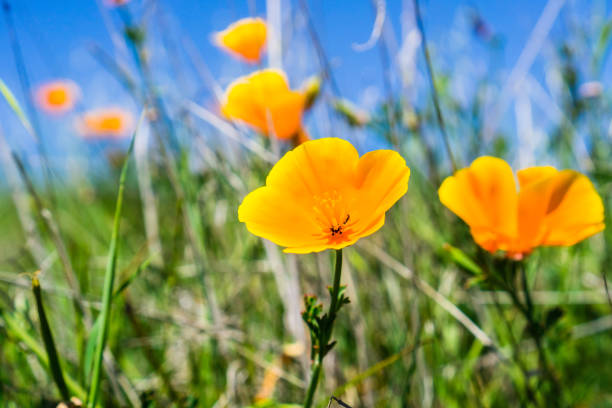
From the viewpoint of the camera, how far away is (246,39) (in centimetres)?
117

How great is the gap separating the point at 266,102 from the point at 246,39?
0.38 metres

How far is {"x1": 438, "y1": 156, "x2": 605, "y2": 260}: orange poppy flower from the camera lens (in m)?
0.58

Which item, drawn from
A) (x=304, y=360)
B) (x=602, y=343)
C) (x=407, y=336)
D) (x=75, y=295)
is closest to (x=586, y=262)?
(x=602, y=343)

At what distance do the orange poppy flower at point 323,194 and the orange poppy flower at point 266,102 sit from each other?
1.01 ft

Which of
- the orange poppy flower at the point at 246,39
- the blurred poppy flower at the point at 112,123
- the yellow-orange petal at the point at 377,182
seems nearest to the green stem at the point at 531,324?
the yellow-orange petal at the point at 377,182

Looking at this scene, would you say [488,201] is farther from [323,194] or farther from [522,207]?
[323,194]

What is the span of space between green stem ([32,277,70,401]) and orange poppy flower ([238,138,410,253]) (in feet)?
0.74

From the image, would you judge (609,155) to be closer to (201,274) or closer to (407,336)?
(407,336)

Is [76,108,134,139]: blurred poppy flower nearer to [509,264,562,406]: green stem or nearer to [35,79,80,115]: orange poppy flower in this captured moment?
[35,79,80,115]: orange poppy flower

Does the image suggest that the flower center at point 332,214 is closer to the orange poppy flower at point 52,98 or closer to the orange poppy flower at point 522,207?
the orange poppy flower at point 522,207

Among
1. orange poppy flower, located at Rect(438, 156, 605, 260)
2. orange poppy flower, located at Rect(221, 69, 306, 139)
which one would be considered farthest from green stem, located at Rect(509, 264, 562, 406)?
orange poppy flower, located at Rect(221, 69, 306, 139)

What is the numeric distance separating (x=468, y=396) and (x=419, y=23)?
68 cm

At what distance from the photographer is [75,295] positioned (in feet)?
2.45

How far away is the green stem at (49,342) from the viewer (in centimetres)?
51
